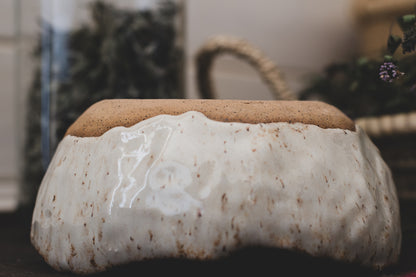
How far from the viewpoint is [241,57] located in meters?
0.85

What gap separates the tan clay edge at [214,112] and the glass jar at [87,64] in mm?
291

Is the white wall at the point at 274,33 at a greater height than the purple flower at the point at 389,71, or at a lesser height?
greater

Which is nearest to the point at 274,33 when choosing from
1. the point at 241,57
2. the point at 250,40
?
the point at 250,40

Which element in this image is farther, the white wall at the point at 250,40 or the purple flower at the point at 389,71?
the white wall at the point at 250,40

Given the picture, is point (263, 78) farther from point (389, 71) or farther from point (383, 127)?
point (389, 71)

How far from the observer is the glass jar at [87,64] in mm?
781

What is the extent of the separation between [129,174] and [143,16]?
457mm

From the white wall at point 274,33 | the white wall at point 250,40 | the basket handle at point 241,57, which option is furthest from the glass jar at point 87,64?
the white wall at point 274,33

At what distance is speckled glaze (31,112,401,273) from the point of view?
410 millimetres

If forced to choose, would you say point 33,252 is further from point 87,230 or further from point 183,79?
point 183,79

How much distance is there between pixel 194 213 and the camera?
408 millimetres

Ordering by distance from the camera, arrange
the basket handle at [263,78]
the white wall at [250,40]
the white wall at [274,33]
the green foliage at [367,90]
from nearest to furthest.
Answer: the green foliage at [367,90] → the basket handle at [263,78] → the white wall at [250,40] → the white wall at [274,33]

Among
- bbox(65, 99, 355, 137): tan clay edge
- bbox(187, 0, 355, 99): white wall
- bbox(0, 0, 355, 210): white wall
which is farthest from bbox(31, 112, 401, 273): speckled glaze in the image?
bbox(187, 0, 355, 99): white wall

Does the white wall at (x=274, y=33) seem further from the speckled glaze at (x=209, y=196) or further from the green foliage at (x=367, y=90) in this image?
the speckled glaze at (x=209, y=196)
